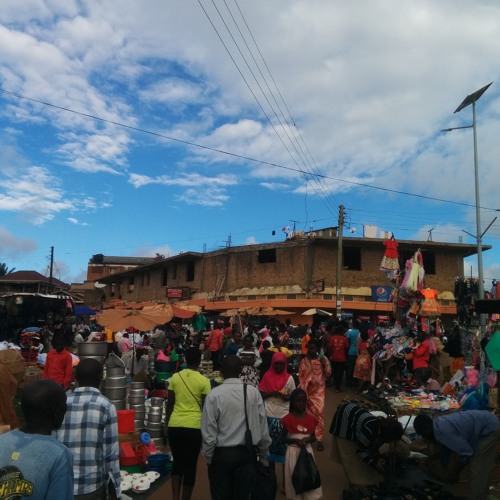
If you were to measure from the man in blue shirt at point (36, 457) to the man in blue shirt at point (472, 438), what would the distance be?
433cm

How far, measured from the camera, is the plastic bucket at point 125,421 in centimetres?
699

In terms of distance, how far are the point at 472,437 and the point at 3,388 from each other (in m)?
5.97

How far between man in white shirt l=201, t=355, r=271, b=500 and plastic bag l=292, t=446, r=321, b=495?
3.06ft

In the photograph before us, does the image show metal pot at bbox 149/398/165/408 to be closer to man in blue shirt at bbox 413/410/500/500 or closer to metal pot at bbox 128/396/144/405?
metal pot at bbox 128/396/144/405

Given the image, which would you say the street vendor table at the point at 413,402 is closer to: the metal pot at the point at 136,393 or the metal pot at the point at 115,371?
the metal pot at the point at 136,393

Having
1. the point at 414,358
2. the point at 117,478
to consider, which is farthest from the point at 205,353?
the point at 117,478

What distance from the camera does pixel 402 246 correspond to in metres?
29.4

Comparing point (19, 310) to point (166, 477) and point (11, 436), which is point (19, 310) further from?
point (11, 436)

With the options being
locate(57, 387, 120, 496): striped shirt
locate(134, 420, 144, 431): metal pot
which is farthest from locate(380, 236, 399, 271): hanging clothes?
locate(57, 387, 120, 496): striped shirt

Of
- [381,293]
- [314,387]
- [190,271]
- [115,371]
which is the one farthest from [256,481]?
[190,271]

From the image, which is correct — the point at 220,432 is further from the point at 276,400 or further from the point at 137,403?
the point at 137,403

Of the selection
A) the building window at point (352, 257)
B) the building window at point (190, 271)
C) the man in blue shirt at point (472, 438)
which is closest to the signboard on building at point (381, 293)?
the building window at point (352, 257)

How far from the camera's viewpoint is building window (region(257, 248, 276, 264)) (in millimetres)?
31344

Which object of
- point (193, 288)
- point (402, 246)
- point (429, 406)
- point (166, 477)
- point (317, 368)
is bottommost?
point (166, 477)
